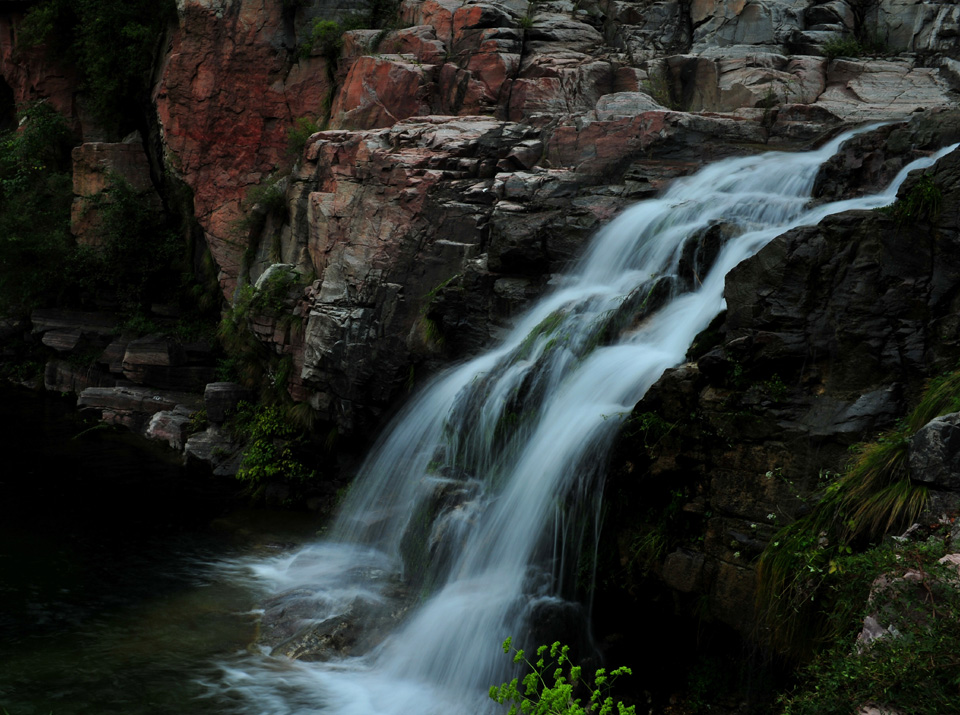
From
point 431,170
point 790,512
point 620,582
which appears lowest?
point 620,582

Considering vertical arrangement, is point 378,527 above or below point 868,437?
below

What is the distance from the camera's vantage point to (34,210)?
19062 mm

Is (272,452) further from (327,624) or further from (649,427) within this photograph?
(649,427)

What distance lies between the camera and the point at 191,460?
546 inches

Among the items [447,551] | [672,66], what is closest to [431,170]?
[672,66]

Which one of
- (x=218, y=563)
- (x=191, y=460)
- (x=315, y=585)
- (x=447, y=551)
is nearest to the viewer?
(x=447, y=551)

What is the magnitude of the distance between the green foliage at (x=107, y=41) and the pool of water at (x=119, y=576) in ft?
31.2

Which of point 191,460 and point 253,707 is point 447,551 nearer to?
point 253,707

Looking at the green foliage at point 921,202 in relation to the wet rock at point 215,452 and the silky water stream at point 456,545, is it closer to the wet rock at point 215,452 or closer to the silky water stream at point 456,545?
the silky water stream at point 456,545

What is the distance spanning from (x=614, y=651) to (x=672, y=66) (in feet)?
36.5

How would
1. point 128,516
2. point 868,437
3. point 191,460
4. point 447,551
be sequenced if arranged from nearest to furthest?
point 868,437, point 447,551, point 128,516, point 191,460

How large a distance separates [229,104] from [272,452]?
8707mm

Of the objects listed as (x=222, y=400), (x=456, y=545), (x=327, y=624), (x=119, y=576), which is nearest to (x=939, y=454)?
(x=456, y=545)

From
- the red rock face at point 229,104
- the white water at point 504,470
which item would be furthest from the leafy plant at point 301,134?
the white water at point 504,470
